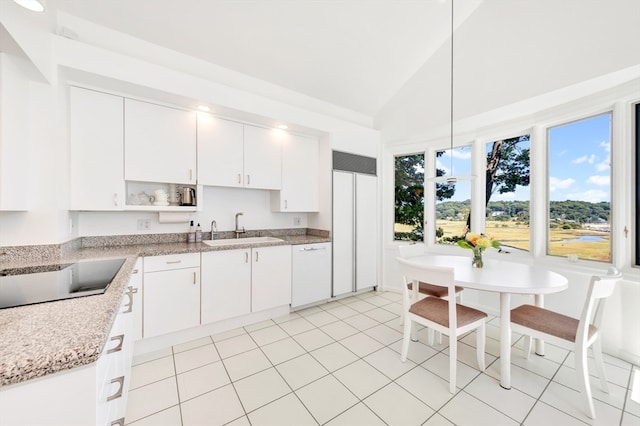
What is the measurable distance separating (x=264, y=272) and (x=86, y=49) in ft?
8.12

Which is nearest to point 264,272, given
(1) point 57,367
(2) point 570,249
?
(1) point 57,367

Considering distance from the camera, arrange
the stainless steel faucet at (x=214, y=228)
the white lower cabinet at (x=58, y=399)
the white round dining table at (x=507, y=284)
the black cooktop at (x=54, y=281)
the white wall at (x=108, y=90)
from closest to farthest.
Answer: the white lower cabinet at (x=58, y=399) < the black cooktop at (x=54, y=281) < the white round dining table at (x=507, y=284) < the white wall at (x=108, y=90) < the stainless steel faucet at (x=214, y=228)

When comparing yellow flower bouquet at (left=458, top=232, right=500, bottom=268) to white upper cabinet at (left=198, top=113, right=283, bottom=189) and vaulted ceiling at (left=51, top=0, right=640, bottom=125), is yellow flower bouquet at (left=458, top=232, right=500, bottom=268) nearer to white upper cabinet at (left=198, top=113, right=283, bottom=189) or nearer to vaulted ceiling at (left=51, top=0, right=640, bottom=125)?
vaulted ceiling at (left=51, top=0, right=640, bottom=125)

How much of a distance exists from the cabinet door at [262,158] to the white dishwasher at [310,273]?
0.91 meters

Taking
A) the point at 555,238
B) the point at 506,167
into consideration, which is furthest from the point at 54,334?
the point at 506,167

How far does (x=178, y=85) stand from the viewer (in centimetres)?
233

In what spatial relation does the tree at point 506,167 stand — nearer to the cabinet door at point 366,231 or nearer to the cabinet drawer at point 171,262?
the cabinet door at point 366,231

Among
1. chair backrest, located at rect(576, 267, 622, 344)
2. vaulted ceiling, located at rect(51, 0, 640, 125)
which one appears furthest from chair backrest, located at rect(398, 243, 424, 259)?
vaulted ceiling, located at rect(51, 0, 640, 125)

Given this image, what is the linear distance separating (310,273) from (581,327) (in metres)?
2.42

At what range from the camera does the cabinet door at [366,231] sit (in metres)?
3.67

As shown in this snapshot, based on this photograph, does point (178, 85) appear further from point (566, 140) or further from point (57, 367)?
point (566, 140)

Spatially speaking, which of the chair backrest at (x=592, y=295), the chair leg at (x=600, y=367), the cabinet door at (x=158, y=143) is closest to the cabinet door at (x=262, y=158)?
the cabinet door at (x=158, y=143)

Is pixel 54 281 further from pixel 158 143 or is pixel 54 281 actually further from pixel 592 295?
pixel 592 295

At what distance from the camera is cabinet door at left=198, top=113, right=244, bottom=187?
2686 millimetres
